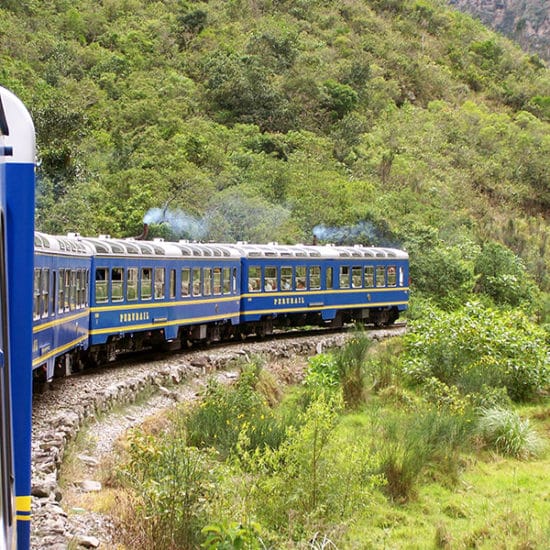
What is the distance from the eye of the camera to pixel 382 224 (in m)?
34.1

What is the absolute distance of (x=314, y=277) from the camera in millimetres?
23391

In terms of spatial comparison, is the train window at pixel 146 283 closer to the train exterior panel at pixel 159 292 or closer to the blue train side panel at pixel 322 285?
the train exterior panel at pixel 159 292

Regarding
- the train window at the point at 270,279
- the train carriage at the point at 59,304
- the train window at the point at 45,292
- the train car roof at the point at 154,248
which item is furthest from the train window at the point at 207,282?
the train window at the point at 45,292

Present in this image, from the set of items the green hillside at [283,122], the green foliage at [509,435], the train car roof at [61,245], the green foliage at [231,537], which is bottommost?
the green foliage at [509,435]

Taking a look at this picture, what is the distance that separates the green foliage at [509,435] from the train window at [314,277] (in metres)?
9.97

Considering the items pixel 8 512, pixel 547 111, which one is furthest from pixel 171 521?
pixel 547 111

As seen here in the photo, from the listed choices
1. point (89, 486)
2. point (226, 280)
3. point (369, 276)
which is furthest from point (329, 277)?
point (89, 486)

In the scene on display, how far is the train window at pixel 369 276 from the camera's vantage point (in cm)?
2547

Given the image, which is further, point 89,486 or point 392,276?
point 392,276

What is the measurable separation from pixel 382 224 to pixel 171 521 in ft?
91.8

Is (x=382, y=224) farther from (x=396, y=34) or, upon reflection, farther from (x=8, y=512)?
(x=396, y=34)

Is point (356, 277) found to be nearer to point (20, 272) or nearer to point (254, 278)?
point (254, 278)

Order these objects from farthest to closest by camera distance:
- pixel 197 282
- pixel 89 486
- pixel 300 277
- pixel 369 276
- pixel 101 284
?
1. pixel 369 276
2. pixel 300 277
3. pixel 197 282
4. pixel 101 284
5. pixel 89 486

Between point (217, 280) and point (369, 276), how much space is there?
267 inches
